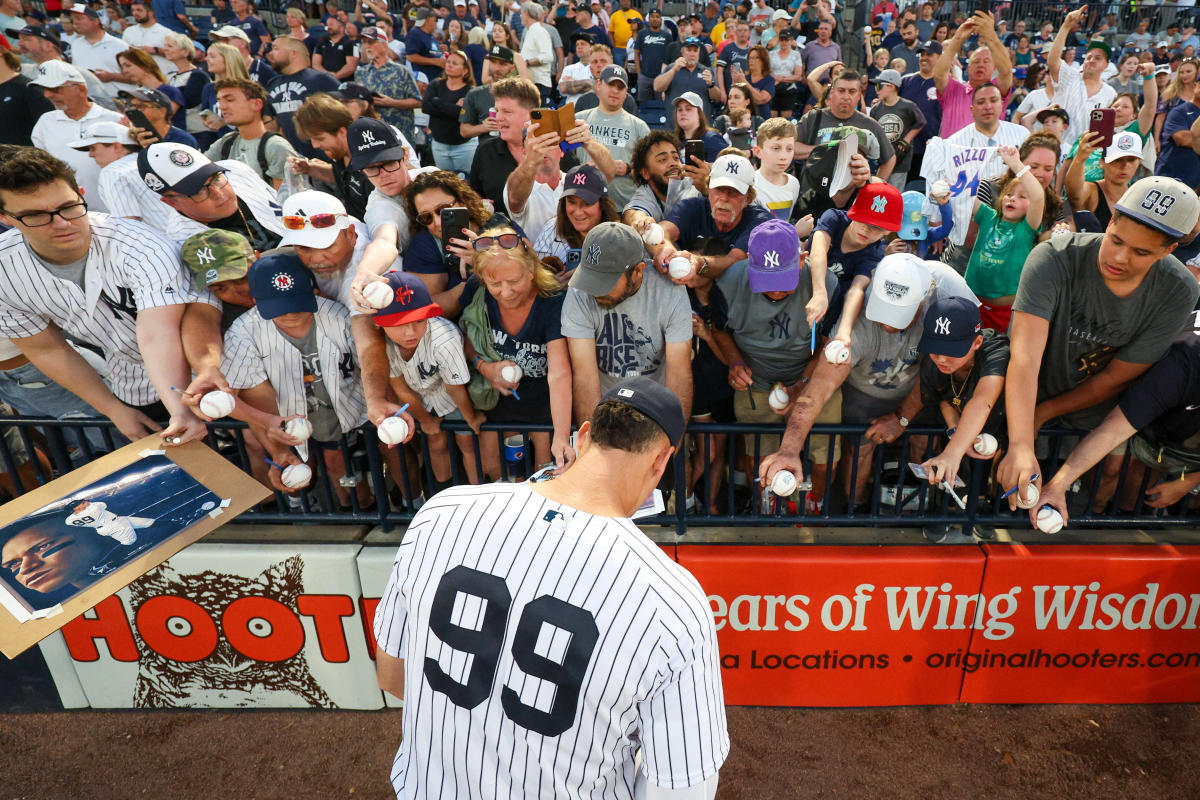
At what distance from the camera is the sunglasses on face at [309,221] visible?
3.43m

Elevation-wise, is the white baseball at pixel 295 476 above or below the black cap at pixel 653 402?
below

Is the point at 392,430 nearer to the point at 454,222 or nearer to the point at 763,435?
the point at 454,222

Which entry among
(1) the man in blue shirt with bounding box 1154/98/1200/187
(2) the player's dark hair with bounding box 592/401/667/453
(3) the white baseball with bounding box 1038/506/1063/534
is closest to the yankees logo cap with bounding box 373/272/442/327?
(2) the player's dark hair with bounding box 592/401/667/453

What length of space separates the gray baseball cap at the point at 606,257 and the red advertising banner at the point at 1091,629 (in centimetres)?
231

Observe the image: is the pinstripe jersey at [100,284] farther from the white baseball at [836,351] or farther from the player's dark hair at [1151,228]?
the player's dark hair at [1151,228]

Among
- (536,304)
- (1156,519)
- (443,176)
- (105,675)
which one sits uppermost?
(443,176)

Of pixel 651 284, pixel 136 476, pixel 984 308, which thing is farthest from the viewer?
pixel 984 308

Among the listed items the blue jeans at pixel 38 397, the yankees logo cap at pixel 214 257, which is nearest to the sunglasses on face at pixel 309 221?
the yankees logo cap at pixel 214 257

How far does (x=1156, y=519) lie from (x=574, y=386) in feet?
9.86

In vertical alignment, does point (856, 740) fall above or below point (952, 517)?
below

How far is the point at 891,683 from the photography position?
375 centimetres

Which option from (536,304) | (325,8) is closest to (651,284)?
(536,304)

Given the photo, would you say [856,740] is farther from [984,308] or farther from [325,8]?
[325,8]

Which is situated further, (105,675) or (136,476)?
(105,675)
